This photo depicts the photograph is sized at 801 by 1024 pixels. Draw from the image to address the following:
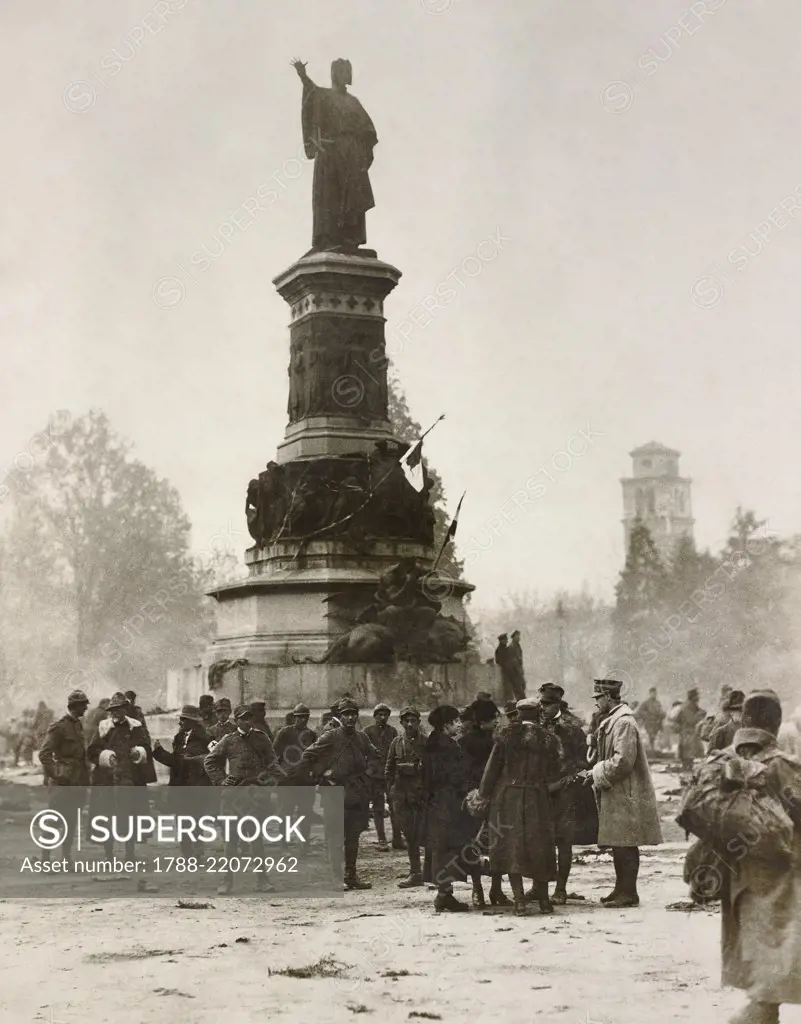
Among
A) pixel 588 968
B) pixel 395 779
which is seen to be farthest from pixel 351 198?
pixel 588 968

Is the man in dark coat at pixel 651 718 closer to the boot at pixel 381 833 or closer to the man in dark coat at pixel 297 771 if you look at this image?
the boot at pixel 381 833

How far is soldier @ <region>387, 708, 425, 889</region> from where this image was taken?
12.2 meters

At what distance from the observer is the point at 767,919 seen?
6.47 meters

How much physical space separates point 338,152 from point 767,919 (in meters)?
19.1

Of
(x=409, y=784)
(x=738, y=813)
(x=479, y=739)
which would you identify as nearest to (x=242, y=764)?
(x=409, y=784)

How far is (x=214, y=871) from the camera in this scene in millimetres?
12984

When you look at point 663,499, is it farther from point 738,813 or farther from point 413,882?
point 738,813

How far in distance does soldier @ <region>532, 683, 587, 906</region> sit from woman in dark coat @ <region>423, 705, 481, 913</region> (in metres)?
0.66

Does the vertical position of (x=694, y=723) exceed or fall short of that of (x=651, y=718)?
it falls short

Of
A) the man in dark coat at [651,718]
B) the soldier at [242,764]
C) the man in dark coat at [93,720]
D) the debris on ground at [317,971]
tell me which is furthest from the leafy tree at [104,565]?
the debris on ground at [317,971]

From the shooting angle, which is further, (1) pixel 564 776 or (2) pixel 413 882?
(2) pixel 413 882

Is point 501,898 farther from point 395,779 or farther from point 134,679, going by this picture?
point 134,679

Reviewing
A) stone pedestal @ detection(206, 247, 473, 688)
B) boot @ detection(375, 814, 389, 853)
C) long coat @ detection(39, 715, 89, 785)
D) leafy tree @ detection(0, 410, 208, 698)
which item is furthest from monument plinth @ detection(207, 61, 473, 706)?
leafy tree @ detection(0, 410, 208, 698)

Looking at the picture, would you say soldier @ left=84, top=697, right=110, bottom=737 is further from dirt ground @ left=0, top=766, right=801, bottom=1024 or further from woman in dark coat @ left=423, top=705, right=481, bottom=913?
→ woman in dark coat @ left=423, top=705, right=481, bottom=913
